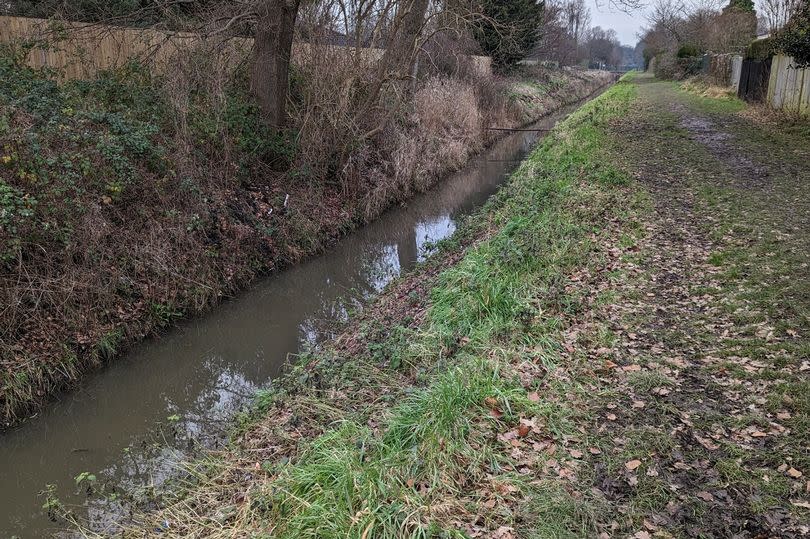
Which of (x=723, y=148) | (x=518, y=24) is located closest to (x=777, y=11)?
(x=723, y=148)

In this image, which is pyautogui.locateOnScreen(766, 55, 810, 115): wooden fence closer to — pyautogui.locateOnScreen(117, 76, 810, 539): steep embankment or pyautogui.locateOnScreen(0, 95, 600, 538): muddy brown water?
pyautogui.locateOnScreen(117, 76, 810, 539): steep embankment

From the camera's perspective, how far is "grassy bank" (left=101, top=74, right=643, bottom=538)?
349cm

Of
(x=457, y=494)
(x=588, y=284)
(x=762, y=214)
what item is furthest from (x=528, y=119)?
(x=457, y=494)

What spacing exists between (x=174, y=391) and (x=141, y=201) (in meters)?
3.37

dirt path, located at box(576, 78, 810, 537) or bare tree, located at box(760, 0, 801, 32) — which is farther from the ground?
bare tree, located at box(760, 0, 801, 32)

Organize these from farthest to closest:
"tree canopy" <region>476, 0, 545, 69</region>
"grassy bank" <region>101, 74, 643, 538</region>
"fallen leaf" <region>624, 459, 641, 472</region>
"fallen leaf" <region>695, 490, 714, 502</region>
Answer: "tree canopy" <region>476, 0, 545, 69</region>, "fallen leaf" <region>624, 459, 641, 472</region>, "grassy bank" <region>101, 74, 643, 538</region>, "fallen leaf" <region>695, 490, 714, 502</region>

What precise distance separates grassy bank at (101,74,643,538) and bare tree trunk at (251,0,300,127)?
6610 millimetres

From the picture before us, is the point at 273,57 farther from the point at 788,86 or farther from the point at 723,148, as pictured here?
the point at 788,86

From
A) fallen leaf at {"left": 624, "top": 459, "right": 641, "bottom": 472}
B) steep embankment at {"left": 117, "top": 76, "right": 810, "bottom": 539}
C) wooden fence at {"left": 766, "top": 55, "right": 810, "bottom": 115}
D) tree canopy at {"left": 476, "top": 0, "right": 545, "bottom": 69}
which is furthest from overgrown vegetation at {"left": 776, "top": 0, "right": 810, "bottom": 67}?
tree canopy at {"left": 476, "top": 0, "right": 545, "bottom": 69}

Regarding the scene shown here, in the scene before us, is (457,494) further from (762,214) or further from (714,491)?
(762,214)

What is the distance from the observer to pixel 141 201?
343 inches

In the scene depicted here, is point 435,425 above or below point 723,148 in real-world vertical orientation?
below

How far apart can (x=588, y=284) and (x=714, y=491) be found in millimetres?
Answer: 3440

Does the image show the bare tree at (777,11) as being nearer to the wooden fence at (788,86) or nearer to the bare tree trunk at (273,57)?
the wooden fence at (788,86)
